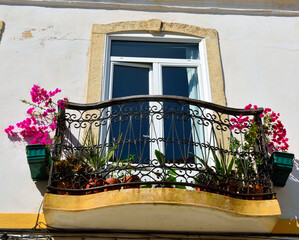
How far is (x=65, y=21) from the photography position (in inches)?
273

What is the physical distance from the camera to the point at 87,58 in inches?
257

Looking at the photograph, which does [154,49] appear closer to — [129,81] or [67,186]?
[129,81]

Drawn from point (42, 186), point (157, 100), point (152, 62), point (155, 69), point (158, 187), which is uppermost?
point (152, 62)

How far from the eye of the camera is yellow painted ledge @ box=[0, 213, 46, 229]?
498cm

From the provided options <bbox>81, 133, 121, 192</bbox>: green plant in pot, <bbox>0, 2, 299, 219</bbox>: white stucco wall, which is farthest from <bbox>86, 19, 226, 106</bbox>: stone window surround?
<bbox>81, 133, 121, 192</bbox>: green plant in pot

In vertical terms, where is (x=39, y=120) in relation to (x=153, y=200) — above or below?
above

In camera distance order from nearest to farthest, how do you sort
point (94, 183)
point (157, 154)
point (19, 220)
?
point (94, 183)
point (19, 220)
point (157, 154)

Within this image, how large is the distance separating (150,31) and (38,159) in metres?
2.75

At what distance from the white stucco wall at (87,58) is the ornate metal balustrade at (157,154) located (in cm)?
50

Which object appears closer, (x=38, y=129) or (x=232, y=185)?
(x=232, y=185)

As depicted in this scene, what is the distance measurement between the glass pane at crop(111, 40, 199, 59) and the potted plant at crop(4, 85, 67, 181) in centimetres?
131

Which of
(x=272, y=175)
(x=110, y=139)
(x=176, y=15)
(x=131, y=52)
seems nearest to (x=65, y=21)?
(x=131, y=52)

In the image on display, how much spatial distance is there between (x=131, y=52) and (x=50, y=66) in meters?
1.18

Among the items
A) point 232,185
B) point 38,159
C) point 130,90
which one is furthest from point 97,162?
point 130,90
